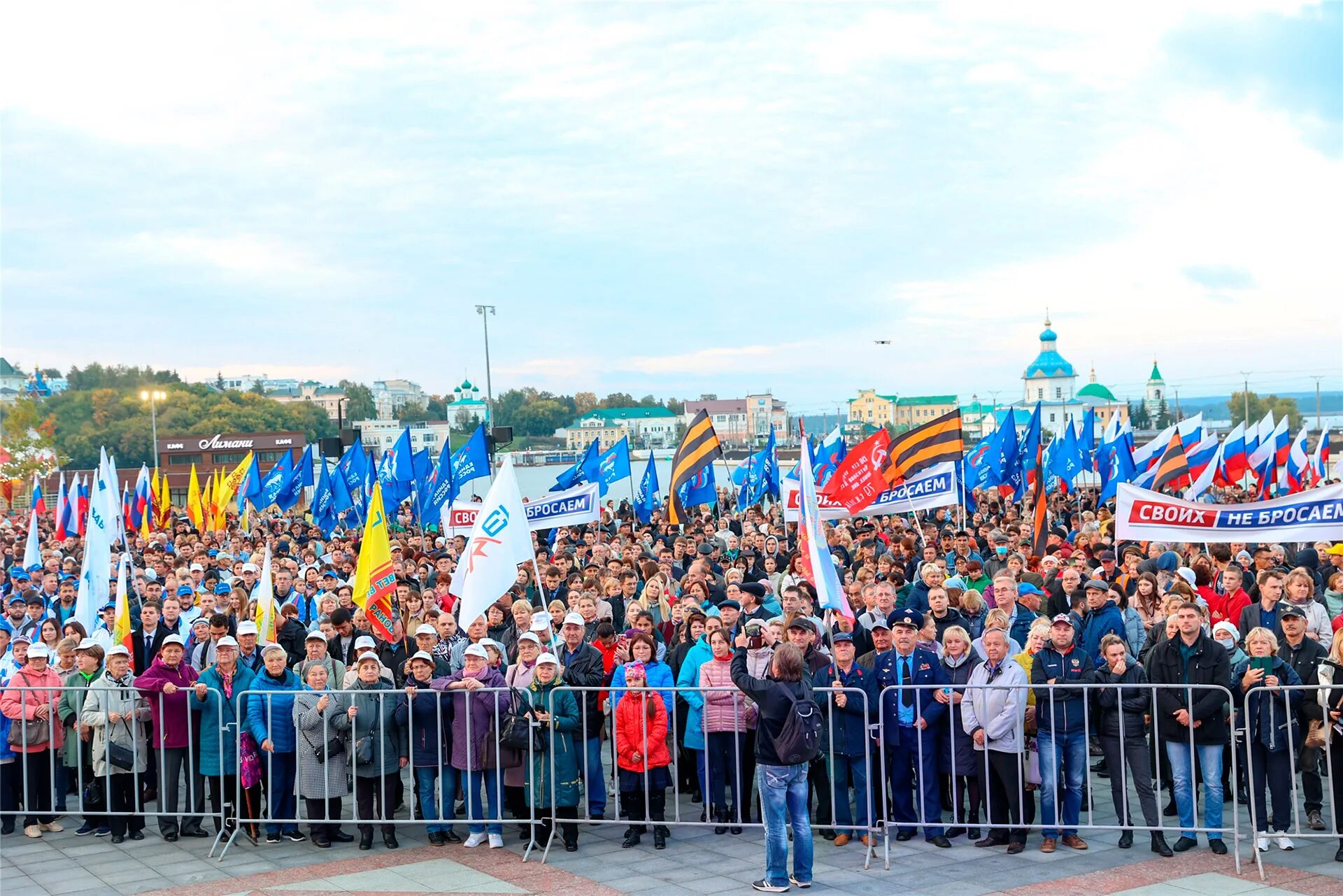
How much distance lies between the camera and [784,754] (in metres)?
7.54

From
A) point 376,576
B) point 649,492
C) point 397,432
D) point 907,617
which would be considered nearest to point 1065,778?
A: point 907,617

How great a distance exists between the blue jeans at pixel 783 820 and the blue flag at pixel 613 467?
60.1 ft

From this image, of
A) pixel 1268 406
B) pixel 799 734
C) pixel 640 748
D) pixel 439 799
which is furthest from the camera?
pixel 1268 406

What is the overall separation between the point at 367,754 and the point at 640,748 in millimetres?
1935

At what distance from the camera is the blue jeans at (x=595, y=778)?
29.4 feet

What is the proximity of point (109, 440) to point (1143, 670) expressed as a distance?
101367 millimetres

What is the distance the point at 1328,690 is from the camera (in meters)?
7.90

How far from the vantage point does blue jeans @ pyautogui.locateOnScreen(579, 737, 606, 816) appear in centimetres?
897

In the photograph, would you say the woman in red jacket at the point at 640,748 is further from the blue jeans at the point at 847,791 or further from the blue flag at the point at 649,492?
the blue flag at the point at 649,492

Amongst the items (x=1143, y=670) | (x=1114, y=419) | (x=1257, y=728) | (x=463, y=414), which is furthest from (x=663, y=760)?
(x=463, y=414)

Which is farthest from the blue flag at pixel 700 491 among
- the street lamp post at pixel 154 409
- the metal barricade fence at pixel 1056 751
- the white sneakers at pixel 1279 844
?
the street lamp post at pixel 154 409

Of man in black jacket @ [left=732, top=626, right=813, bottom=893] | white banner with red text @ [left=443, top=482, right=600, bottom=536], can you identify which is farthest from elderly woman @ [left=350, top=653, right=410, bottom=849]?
white banner with red text @ [left=443, top=482, right=600, bottom=536]

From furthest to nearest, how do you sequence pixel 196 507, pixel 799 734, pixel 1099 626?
1. pixel 196 507
2. pixel 1099 626
3. pixel 799 734

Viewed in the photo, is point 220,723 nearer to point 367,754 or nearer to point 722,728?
point 367,754
